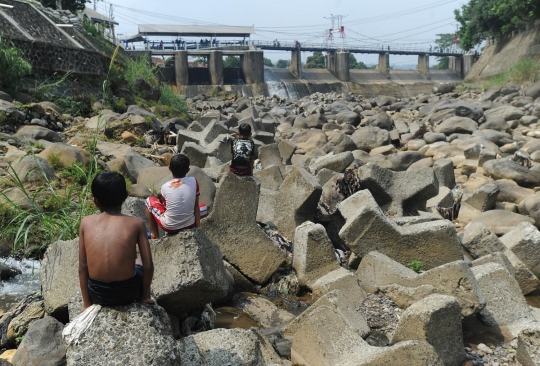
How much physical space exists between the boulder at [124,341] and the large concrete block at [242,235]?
2539 mm

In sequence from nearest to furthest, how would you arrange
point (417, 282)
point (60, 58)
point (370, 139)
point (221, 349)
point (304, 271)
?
1. point (221, 349)
2. point (417, 282)
3. point (304, 271)
4. point (370, 139)
5. point (60, 58)

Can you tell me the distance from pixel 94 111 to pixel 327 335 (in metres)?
9.69

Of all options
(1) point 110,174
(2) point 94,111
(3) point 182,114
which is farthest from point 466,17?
(1) point 110,174

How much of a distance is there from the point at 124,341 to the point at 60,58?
1212 centimetres

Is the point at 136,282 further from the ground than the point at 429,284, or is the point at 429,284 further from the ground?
the point at 136,282

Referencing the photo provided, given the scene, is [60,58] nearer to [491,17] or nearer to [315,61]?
[491,17]

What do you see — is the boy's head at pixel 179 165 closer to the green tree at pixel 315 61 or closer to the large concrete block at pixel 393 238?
the large concrete block at pixel 393 238

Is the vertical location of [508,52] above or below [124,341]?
above

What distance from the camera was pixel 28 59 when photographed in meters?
12.1

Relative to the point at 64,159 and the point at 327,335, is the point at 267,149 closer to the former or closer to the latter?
the point at 64,159

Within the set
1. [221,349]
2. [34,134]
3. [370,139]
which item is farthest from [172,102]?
[221,349]

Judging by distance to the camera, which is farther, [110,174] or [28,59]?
[28,59]

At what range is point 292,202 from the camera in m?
5.87

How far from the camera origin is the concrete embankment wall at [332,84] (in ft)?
132
